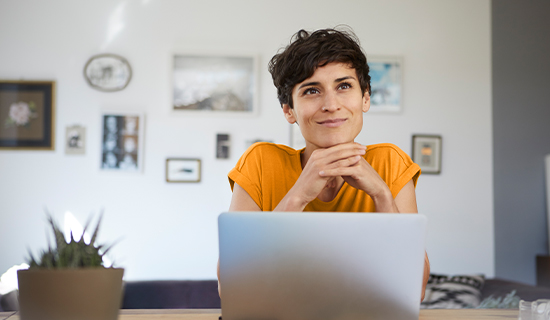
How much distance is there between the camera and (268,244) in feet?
1.97

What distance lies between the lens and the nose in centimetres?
119

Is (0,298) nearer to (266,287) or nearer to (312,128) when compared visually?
(312,128)

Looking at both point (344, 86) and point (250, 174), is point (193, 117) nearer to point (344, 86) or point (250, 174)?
point (250, 174)

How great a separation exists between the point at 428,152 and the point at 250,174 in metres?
2.18

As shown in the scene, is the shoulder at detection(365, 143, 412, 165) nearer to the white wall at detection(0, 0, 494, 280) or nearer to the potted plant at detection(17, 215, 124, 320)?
the potted plant at detection(17, 215, 124, 320)

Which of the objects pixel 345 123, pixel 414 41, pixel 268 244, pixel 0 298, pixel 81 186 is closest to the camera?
pixel 268 244

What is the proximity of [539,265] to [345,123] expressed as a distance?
2.67 m

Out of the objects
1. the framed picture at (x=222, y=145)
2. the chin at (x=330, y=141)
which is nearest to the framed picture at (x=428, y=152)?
the framed picture at (x=222, y=145)

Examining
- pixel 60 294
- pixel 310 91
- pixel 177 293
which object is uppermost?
pixel 310 91

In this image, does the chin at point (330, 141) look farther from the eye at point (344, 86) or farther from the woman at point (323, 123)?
the eye at point (344, 86)

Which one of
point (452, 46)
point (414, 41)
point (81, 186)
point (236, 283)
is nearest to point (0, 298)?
point (81, 186)

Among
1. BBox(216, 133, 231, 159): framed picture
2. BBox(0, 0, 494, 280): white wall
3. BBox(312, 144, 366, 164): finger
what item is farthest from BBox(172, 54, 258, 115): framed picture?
BBox(312, 144, 366, 164): finger

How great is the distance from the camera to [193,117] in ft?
10.0

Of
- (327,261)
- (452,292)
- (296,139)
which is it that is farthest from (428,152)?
(327,261)
